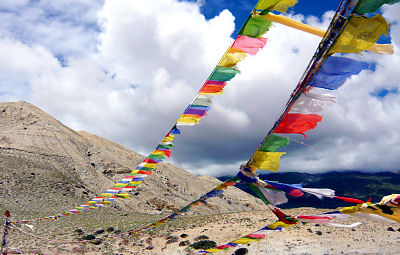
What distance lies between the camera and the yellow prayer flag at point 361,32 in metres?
4.20

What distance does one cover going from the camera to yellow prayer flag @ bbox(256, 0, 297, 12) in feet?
A: 18.6

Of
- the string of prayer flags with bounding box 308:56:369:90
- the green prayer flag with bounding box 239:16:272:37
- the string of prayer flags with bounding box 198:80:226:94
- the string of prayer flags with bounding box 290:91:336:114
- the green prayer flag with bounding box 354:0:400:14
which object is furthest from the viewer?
the string of prayer flags with bounding box 198:80:226:94

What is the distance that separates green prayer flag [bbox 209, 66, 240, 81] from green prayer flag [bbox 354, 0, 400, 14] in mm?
4230

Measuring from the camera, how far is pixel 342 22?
434cm

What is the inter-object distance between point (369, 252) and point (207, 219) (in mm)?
12687

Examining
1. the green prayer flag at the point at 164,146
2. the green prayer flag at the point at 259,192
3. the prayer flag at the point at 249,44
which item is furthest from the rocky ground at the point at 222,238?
the prayer flag at the point at 249,44

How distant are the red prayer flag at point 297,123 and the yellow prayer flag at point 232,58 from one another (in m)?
3.12

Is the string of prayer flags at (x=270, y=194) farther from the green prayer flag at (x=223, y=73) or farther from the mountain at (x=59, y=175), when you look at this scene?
the mountain at (x=59, y=175)

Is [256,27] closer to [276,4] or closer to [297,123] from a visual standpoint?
[276,4]

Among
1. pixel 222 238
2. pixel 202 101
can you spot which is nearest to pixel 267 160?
pixel 202 101

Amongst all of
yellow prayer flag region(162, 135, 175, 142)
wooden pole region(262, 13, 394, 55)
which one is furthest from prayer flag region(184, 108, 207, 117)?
wooden pole region(262, 13, 394, 55)

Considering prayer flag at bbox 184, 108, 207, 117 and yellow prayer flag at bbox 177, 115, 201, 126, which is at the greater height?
prayer flag at bbox 184, 108, 207, 117

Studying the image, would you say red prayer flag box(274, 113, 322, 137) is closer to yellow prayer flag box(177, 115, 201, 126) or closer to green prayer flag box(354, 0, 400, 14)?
green prayer flag box(354, 0, 400, 14)

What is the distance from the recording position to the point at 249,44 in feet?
24.7
